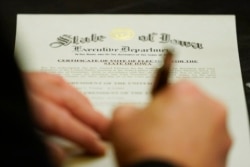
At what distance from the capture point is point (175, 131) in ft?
1.13

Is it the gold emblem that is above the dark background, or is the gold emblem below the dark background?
below

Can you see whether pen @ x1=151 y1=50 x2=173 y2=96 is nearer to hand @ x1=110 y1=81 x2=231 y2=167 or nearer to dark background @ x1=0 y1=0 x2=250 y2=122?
hand @ x1=110 y1=81 x2=231 y2=167

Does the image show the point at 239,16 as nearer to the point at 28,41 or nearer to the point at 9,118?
the point at 28,41

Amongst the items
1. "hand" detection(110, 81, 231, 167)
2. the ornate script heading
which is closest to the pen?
"hand" detection(110, 81, 231, 167)

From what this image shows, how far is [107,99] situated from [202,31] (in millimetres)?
141

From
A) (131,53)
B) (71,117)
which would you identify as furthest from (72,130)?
(131,53)

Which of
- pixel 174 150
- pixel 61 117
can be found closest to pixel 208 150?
pixel 174 150

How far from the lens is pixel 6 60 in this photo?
0.21 meters

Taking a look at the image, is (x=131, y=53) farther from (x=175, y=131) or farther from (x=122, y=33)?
(x=175, y=131)

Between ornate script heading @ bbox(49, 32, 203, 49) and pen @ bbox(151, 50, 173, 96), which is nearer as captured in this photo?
pen @ bbox(151, 50, 173, 96)

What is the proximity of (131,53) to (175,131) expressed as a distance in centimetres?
16

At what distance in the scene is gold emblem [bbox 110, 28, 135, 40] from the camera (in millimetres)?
501
